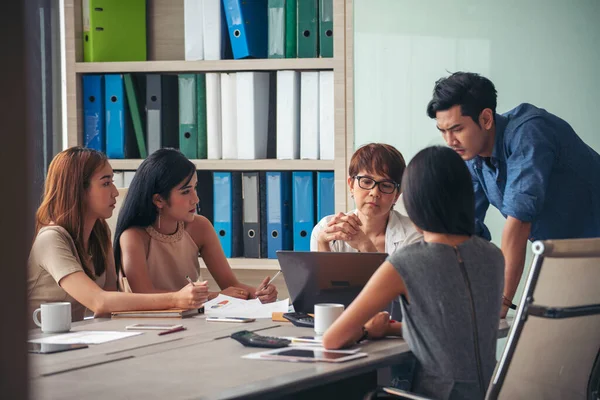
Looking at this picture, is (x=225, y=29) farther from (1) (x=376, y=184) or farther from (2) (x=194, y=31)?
(1) (x=376, y=184)

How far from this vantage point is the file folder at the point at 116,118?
10.7ft

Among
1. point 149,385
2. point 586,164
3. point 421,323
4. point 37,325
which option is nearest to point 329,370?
point 421,323

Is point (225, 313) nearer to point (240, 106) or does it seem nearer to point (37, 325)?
point (37, 325)

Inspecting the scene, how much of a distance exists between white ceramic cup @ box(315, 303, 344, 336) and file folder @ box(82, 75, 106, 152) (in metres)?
1.80

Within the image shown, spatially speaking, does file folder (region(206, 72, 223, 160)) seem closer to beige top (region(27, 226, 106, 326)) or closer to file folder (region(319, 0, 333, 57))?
file folder (region(319, 0, 333, 57))

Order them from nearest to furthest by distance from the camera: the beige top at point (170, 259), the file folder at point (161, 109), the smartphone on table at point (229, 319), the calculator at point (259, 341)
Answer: the calculator at point (259, 341) < the smartphone on table at point (229, 319) < the beige top at point (170, 259) < the file folder at point (161, 109)

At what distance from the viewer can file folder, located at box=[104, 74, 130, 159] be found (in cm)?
328

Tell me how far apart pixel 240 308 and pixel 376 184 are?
0.54 meters

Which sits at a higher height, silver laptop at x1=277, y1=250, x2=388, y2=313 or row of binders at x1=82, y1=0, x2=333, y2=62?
row of binders at x1=82, y1=0, x2=333, y2=62

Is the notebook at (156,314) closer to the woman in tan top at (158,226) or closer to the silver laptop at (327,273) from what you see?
the woman in tan top at (158,226)

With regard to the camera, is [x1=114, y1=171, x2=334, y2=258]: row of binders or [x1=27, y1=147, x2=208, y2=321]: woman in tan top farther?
[x1=114, y1=171, x2=334, y2=258]: row of binders

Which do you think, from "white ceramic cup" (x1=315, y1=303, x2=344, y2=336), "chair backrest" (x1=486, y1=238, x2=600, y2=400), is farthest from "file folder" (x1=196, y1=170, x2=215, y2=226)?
"chair backrest" (x1=486, y1=238, x2=600, y2=400)

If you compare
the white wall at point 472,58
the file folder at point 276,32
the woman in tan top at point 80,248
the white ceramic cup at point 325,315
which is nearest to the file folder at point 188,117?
the file folder at point 276,32

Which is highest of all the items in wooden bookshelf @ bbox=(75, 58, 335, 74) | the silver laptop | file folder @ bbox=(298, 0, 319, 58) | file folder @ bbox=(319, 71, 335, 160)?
file folder @ bbox=(298, 0, 319, 58)
